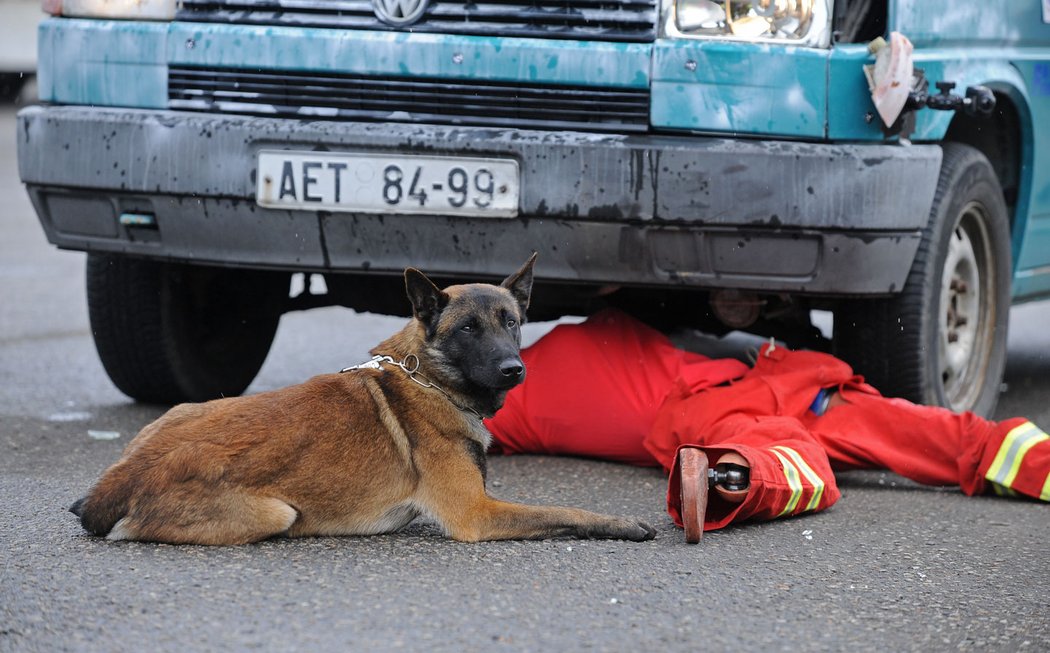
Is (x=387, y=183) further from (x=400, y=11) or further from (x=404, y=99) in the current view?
(x=400, y=11)

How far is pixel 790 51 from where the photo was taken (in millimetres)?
4184

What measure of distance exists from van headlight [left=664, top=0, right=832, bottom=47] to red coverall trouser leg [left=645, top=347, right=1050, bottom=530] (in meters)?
0.99

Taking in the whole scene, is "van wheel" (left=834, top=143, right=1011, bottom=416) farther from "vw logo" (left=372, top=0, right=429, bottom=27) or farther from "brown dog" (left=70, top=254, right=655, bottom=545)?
"vw logo" (left=372, top=0, right=429, bottom=27)

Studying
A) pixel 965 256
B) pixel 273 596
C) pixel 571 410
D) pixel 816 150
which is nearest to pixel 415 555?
pixel 273 596

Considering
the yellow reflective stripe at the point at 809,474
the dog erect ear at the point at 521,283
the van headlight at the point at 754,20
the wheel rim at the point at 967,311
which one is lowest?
the yellow reflective stripe at the point at 809,474

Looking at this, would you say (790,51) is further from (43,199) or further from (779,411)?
(43,199)

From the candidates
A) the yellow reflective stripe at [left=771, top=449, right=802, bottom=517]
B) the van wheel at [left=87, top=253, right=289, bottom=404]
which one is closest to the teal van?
the van wheel at [left=87, top=253, right=289, bottom=404]

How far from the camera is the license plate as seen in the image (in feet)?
13.9

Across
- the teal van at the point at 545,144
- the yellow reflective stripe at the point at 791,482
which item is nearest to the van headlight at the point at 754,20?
the teal van at the point at 545,144

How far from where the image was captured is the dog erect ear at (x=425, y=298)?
3.80 m

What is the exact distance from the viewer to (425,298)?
3857 mm

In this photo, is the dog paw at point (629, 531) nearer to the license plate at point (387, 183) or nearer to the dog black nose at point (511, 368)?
the dog black nose at point (511, 368)

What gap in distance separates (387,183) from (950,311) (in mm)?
2023

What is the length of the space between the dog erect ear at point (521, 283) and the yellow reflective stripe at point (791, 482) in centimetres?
79
